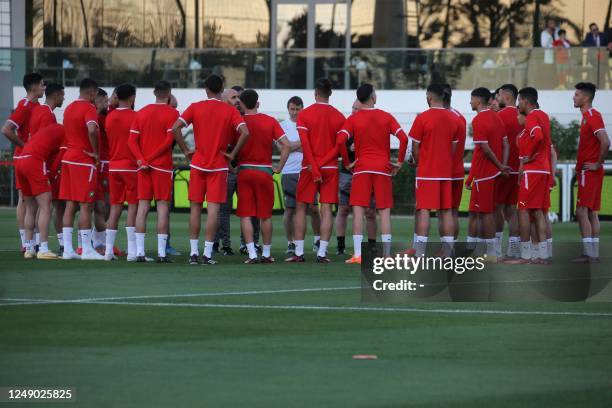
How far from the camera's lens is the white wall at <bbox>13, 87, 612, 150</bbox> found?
36.0 metres

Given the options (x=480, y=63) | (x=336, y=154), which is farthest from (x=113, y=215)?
(x=480, y=63)

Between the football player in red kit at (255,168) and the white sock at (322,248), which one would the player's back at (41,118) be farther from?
the white sock at (322,248)

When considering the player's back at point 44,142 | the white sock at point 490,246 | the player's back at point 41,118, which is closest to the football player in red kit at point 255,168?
the player's back at point 44,142

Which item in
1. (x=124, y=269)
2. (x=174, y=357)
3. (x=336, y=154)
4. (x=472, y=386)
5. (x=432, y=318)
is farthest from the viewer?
(x=336, y=154)

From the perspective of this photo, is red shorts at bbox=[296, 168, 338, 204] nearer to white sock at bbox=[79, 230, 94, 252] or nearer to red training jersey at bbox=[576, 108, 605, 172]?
white sock at bbox=[79, 230, 94, 252]

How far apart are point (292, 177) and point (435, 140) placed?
→ 12.0ft

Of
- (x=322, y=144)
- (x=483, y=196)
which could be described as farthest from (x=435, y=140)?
(x=322, y=144)

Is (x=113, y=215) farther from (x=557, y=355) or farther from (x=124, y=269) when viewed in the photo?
(x=557, y=355)

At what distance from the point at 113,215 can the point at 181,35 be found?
29500 mm

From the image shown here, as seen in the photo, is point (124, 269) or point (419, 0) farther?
point (419, 0)

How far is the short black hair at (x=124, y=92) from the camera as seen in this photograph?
18.2m

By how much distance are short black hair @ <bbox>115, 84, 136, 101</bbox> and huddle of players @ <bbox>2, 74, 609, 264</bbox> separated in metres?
0.02

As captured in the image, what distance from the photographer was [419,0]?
45.0 m

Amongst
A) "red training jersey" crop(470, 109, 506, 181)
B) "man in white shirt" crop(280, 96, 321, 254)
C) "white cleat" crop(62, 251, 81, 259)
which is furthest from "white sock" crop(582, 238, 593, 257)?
"white cleat" crop(62, 251, 81, 259)
